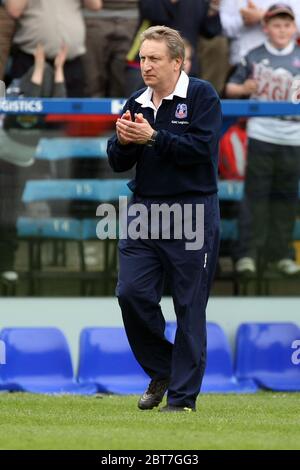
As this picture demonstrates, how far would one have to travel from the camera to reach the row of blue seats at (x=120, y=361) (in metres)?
9.28

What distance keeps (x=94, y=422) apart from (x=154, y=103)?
189 cm

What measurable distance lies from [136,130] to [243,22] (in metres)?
4.40

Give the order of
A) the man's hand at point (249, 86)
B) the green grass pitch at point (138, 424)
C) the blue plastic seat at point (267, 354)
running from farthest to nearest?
the man's hand at point (249, 86) < the blue plastic seat at point (267, 354) < the green grass pitch at point (138, 424)

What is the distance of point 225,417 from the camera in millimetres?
6992

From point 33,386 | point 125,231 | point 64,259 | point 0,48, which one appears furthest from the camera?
point 0,48

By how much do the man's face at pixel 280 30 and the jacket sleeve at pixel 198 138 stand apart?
151 inches

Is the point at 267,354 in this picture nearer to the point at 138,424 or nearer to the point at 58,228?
the point at 58,228

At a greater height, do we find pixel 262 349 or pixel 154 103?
pixel 154 103

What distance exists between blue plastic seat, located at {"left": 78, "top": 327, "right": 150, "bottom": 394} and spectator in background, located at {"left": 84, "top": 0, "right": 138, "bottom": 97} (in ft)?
7.96

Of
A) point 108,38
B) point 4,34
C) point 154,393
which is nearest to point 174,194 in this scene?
point 154,393

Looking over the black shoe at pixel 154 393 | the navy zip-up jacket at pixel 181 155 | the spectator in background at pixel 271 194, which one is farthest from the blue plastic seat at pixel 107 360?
the navy zip-up jacket at pixel 181 155

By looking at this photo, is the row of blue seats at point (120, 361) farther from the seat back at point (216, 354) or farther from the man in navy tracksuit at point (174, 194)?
the man in navy tracksuit at point (174, 194)

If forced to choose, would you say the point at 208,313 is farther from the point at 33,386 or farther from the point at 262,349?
the point at 33,386

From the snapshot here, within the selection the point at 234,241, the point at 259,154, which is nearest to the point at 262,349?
the point at 234,241
